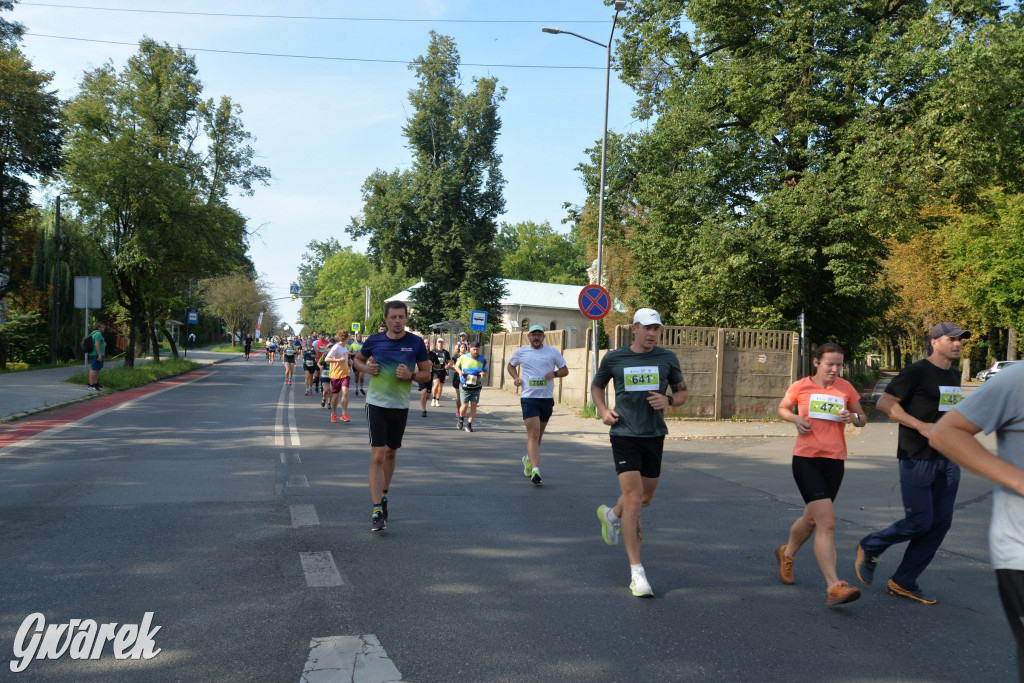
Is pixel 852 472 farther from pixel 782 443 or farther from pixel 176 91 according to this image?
pixel 176 91

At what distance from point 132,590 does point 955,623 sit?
4.89 meters

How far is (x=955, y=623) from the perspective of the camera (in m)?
4.93

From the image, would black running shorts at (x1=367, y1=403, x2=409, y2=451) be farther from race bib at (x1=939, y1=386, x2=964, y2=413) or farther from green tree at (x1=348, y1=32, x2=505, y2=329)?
green tree at (x1=348, y1=32, x2=505, y2=329)

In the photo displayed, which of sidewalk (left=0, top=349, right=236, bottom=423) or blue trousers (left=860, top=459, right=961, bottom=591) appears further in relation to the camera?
sidewalk (left=0, top=349, right=236, bottom=423)

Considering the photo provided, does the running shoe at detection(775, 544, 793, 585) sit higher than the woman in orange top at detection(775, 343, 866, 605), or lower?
lower

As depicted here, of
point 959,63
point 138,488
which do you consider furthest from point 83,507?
point 959,63

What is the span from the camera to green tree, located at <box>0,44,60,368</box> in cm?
2325

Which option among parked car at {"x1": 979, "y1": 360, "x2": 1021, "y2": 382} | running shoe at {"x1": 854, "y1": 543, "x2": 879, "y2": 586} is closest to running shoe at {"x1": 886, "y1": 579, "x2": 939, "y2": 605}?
running shoe at {"x1": 854, "y1": 543, "x2": 879, "y2": 586}

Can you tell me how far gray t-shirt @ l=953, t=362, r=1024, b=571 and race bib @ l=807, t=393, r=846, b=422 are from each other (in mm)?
2939

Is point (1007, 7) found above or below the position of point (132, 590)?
above

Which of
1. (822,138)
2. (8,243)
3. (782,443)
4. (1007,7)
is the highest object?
(1007,7)

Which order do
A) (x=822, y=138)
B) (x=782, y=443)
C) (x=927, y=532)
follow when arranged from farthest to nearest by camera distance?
(x=822, y=138), (x=782, y=443), (x=927, y=532)

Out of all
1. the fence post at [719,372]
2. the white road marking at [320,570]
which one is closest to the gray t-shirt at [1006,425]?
the white road marking at [320,570]

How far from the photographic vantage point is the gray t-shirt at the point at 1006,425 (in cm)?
263
